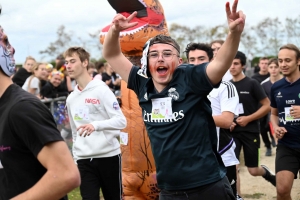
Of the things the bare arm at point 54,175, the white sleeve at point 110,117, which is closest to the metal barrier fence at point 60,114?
the white sleeve at point 110,117

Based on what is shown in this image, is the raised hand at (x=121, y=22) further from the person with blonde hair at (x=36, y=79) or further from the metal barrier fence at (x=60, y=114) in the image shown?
the person with blonde hair at (x=36, y=79)

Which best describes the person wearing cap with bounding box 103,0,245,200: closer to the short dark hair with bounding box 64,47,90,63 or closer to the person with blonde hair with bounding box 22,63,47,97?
the short dark hair with bounding box 64,47,90,63

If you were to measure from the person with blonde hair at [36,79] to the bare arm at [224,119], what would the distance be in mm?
5481

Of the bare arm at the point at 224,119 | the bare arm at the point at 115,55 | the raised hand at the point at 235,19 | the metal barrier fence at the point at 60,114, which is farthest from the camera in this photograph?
the metal barrier fence at the point at 60,114

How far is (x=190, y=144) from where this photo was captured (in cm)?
365

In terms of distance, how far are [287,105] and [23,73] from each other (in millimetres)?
6590

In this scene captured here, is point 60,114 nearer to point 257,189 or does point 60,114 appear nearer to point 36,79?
point 36,79

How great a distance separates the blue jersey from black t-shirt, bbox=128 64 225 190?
2658mm

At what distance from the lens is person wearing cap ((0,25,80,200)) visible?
2277 millimetres

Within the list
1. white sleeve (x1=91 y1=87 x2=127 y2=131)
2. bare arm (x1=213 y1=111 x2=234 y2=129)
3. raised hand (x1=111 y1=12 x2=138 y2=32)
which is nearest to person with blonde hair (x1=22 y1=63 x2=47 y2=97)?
white sleeve (x1=91 y1=87 x2=127 y2=131)

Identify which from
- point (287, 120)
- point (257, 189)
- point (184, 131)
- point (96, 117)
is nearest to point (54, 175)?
point (184, 131)

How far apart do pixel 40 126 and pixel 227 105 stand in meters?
3.36

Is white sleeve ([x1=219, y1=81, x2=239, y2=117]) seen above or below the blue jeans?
above

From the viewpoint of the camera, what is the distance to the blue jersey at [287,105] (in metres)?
6.15
